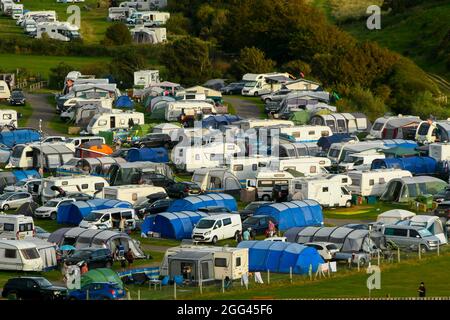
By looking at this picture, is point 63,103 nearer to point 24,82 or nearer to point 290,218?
point 24,82

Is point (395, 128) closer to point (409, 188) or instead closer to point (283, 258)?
point (409, 188)

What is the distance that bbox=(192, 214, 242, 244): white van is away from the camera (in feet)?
138

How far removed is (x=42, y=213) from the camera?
4669 centimetres

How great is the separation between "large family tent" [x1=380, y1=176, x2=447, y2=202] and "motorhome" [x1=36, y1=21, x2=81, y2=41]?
5068 cm

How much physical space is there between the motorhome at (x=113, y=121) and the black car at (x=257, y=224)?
867 inches

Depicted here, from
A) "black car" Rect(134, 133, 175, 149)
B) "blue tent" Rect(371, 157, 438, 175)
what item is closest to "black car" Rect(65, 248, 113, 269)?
"blue tent" Rect(371, 157, 438, 175)

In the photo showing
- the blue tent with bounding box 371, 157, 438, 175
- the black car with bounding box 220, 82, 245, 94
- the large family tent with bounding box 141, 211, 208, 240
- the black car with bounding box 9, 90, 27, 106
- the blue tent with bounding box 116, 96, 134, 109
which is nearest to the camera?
the large family tent with bounding box 141, 211, 208, 240

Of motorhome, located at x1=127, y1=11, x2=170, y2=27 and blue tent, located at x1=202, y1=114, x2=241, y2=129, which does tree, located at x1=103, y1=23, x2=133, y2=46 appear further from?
blue tent, located at x1=202, y1=114, x2=241, y2=129

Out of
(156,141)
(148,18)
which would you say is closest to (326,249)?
(156,141)

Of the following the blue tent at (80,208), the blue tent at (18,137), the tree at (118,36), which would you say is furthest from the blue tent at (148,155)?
the tree at (118,36)

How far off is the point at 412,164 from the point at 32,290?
2428 centimetres

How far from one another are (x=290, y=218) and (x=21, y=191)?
35.3 ft
